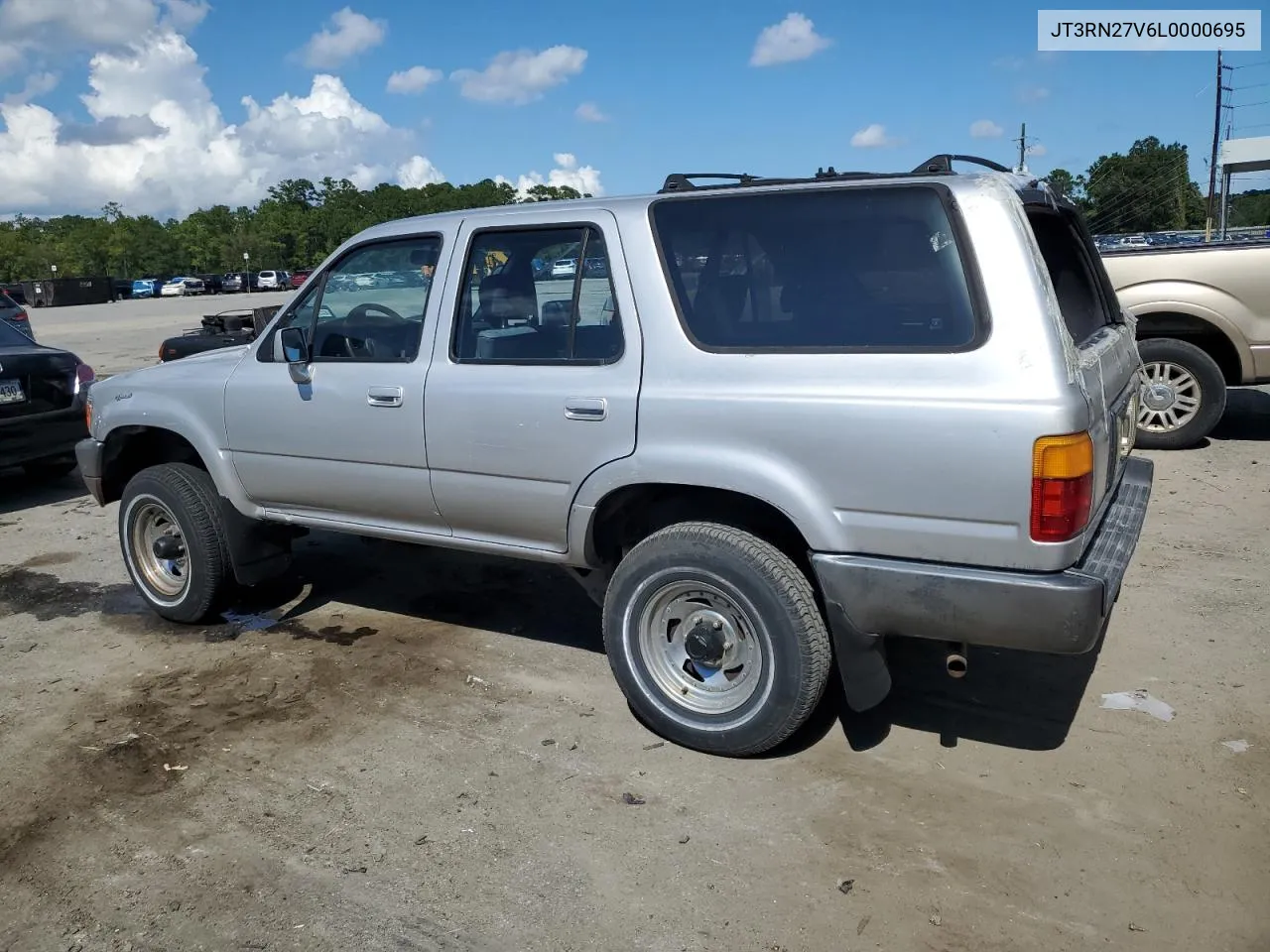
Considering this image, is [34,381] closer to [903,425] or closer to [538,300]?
[538,300]

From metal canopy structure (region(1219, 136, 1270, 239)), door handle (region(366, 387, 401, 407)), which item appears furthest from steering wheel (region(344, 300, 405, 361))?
metal canopy structure (region(1219, 136, 1270, 239))

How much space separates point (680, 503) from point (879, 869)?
150cm

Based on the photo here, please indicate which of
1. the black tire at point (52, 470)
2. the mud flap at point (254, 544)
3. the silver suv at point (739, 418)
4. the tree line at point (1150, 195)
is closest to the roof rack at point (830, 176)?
the silver suv at point (739, 418)

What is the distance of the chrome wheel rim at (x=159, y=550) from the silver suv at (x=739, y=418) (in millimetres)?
529

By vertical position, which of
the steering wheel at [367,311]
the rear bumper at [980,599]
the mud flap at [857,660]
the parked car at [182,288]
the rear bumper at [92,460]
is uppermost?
the parked car at [182,288]

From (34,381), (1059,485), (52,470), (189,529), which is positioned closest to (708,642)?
(1059,485)

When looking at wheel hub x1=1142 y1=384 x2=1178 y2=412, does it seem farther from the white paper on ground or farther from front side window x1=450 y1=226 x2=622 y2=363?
front side window x1=450 y1=226 x2=622 y2=363

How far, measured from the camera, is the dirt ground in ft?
9.66

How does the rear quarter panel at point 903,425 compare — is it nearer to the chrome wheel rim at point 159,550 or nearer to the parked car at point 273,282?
the chrome wheel rim at point 159,550

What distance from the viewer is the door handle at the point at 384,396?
436 cm

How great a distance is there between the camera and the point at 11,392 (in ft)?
26.3

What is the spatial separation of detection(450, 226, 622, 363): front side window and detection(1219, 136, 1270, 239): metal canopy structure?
31978mm

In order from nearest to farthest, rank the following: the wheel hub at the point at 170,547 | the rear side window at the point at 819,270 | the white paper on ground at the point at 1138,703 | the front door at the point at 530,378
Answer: the rear side window at the point at 819,270 → the front door at the point at 530,378 → the white paper on ground at the point at 1138,703 → the wheel hub at the point at 170,547

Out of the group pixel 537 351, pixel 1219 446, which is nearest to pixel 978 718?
pixel 537 351
